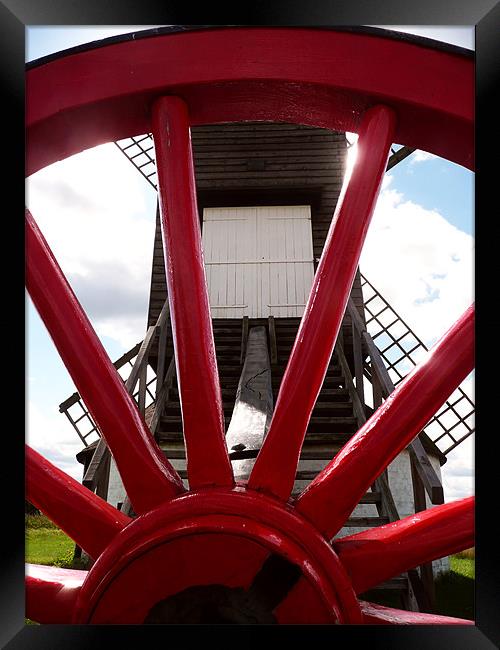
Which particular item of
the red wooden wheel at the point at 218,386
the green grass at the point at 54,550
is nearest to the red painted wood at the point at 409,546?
the red wooden wheel at the point at 218,386

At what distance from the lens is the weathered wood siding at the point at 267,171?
8.89 metres

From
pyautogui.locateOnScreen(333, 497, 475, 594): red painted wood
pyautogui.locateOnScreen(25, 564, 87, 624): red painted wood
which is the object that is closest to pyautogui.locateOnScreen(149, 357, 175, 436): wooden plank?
pyautogui.locateOnScreen(25, 564, 87, 624): red painted wood

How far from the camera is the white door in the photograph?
324 inches

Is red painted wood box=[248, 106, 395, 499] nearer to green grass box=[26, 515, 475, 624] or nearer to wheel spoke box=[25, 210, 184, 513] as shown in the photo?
wheel spoke box=[25, 210, 184, 513]

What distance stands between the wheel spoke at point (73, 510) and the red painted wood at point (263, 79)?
3.18 ft

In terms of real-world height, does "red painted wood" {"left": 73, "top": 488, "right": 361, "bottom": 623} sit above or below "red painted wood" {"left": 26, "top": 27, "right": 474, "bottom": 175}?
below

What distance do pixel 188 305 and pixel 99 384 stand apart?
12.6 inches

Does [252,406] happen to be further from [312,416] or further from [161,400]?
[161,400]

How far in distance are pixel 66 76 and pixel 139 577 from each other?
1.35 meters

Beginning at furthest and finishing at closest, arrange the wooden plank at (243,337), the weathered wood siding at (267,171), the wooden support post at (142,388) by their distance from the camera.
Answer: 1. the weathered wood siding at (267,171)
2. the wooden plank at (243,337)
3. the wooden support post at (142,388)

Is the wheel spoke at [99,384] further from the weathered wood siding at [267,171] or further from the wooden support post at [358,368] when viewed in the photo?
the weathered wood siding at [267,171]

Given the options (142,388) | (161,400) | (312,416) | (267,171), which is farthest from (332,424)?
(267,171)

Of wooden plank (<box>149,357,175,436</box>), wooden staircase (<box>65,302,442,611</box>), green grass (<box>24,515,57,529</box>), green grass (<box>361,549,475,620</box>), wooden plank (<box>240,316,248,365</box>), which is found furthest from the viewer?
wooden plank (<box>240,316,248,365</box>)

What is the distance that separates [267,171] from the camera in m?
9.03
